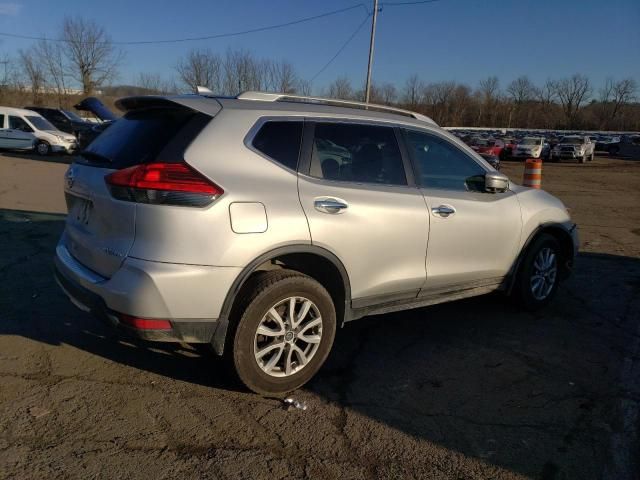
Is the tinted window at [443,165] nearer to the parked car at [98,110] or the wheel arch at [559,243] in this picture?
the wheel arch at [559,243]

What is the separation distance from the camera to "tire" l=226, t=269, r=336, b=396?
312 cm

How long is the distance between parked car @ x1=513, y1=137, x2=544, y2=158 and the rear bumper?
Result: 3677cm

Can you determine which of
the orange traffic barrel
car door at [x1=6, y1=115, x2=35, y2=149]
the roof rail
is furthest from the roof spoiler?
car door at [x1=6, y1=115, x2=35, y2=149]

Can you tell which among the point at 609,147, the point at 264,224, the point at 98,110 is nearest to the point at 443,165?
the point at 264,224

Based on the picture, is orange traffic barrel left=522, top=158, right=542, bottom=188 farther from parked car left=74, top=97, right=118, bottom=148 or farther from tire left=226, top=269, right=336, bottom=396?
tire left=226, top=269, right=336, bottom=396

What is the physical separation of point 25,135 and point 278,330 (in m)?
21.0

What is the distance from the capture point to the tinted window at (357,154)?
350 centimetres

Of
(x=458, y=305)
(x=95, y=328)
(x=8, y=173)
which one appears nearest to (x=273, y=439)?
(x=95, y=328)

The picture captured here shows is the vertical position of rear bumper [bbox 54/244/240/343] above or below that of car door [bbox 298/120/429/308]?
below

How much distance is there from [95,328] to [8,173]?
12.6 metres

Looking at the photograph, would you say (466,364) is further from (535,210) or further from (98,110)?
(98,110)

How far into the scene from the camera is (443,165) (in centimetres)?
421

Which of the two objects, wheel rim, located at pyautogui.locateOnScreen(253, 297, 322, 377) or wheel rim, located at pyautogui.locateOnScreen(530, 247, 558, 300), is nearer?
wheel rim, located at pyautogui.locateOnScreen(253, 297, 322, 377)

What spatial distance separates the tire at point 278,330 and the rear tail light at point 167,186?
600mm
